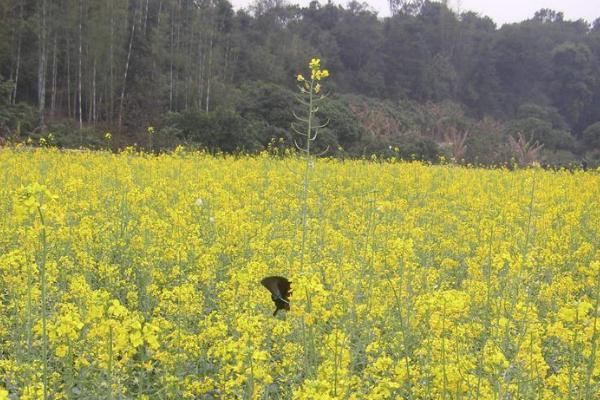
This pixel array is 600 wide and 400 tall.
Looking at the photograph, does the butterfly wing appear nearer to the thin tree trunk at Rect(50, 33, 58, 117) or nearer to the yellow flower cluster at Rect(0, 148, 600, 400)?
the yellow flower cluster at Rect(0, 148, 600, 400)

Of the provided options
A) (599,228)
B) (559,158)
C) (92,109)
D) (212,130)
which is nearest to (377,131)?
(559,158)

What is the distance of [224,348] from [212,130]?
14.8 meters

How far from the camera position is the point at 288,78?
3130cm

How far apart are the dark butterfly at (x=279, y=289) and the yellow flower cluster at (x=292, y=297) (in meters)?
0.08

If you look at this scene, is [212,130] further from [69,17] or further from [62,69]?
[62,69]

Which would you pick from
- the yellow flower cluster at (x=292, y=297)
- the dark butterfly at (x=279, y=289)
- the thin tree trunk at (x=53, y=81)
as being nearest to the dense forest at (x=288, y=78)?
the thin tree trunk at (x=53, y=81)

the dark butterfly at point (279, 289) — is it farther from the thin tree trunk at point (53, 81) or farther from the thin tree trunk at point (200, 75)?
the thin tree trunk at point (200, 75)

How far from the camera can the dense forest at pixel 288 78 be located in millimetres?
18422

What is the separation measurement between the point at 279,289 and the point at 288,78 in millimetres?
29675

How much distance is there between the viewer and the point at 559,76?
134 ft

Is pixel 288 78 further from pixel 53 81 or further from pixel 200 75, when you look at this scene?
pixel 53 81

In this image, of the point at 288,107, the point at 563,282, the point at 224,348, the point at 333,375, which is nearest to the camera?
the point at 333,375

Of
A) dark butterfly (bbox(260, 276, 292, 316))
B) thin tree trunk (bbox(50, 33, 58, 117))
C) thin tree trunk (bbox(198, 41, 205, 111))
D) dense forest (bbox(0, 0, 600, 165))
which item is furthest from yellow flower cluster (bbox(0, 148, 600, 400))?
thin tree trunk (bbox(198, 41, 205, 111))

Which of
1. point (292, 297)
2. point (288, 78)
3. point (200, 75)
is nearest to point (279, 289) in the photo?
point (292, 297)
